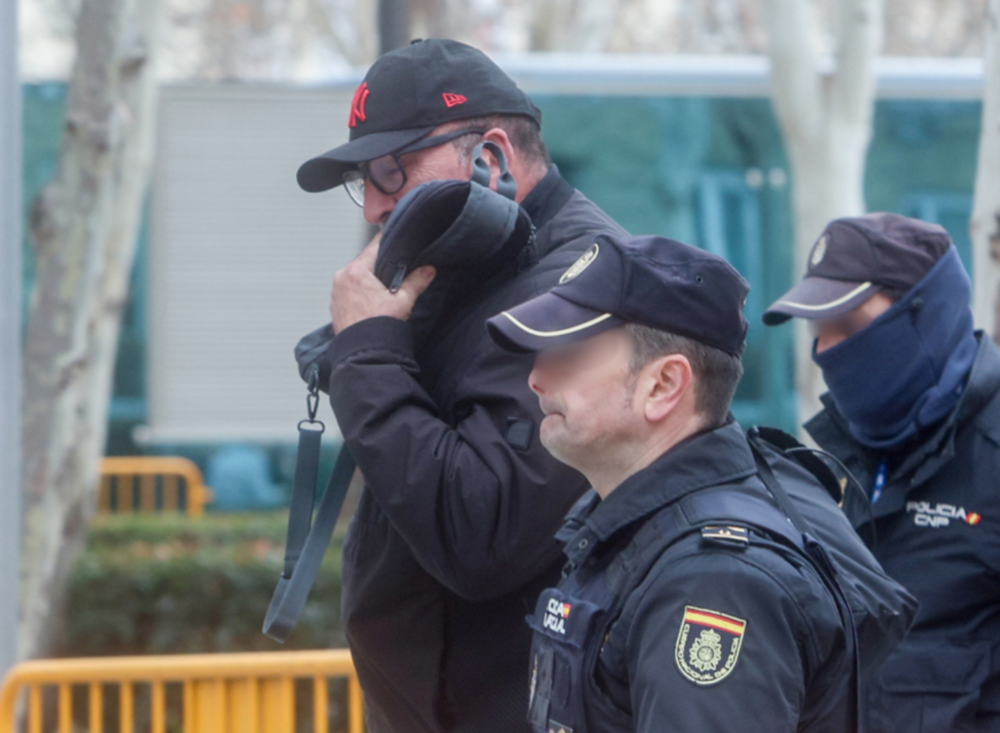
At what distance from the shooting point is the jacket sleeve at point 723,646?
1.30 metres

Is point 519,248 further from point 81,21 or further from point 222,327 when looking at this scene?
point 222,327

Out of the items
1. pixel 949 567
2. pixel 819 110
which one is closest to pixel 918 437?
pixel 949 567

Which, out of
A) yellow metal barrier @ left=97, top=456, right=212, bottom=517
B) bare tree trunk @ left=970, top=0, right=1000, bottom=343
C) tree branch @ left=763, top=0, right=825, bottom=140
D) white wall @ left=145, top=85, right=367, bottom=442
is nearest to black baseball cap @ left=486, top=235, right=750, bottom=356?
bare tree trunk @ left=970, top=0, right=1000, bottom=343

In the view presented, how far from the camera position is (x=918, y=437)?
2.31 m

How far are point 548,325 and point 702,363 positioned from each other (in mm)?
210

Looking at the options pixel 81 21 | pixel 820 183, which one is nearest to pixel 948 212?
pixel 820 183

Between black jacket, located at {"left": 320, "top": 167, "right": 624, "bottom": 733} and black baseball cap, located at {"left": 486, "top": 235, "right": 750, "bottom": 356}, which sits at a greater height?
black baseball cap, located at {"left": 486, "top": 235, "right": 750, "bottom": 356}

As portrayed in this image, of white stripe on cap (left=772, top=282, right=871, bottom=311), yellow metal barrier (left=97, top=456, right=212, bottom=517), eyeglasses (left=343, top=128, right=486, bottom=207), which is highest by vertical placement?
eyeglasses (left=343, top=128, right=486, bottom=207)

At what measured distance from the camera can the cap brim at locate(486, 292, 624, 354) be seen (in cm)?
156

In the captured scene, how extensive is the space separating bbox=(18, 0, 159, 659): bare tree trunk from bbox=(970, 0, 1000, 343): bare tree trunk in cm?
430

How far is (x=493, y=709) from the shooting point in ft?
6.43

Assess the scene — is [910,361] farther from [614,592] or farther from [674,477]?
[614,592]

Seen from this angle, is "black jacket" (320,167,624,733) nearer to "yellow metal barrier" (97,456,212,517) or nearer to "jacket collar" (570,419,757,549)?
"jacket collar" (570,419,757,549)

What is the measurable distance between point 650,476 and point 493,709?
0.63 m
